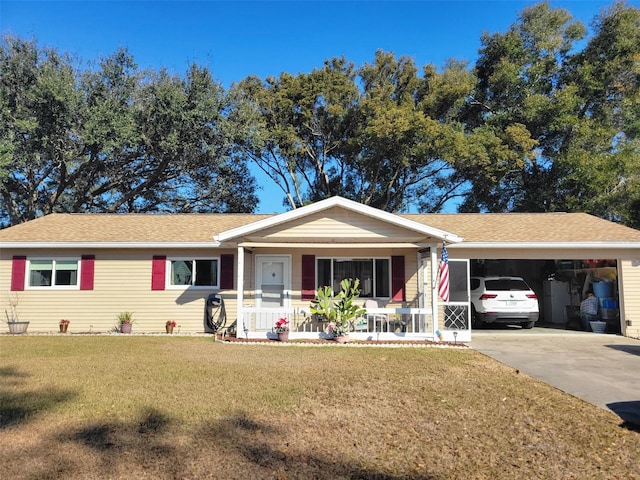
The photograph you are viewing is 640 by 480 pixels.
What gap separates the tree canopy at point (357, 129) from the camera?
19891mm

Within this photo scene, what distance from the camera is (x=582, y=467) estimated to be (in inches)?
157

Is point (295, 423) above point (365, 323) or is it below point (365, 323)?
below

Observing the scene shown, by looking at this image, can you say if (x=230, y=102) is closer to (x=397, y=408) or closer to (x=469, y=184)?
(x=469, y=184)

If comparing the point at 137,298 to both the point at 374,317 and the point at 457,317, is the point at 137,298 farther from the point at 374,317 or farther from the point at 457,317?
the point at 457,317

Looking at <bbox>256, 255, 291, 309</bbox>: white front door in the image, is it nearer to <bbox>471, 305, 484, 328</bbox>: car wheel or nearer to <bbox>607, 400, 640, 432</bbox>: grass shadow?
<bbox>471, 305, 484, 328</bbox>: car wheel

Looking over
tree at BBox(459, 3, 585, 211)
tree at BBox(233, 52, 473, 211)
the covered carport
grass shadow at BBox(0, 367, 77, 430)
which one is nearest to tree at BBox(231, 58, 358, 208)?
tree at BBox(233, 52, 473, 211)

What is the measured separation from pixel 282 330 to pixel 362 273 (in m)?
3.14

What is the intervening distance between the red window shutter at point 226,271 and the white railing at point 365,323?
1.14 meters

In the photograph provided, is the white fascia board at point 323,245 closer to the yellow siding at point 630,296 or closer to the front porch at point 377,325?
the front porch at point 377,325

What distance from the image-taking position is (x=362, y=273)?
529 inches

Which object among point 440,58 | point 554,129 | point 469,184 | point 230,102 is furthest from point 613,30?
point 230,102

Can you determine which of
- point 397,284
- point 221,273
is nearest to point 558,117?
point 397,284

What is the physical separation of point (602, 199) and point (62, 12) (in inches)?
869

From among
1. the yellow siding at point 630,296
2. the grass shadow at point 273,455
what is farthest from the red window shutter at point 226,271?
the yellow siding at point 630,296
